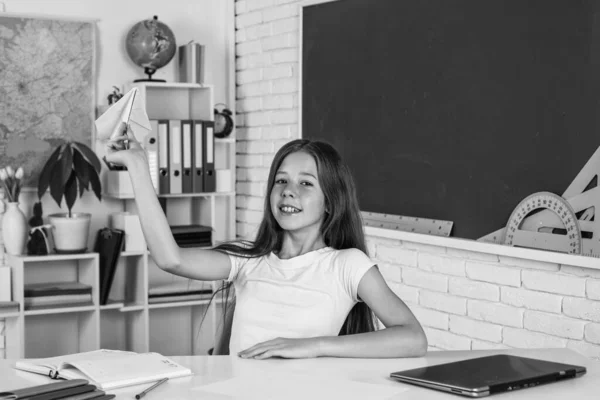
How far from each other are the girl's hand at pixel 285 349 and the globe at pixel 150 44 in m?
2.66

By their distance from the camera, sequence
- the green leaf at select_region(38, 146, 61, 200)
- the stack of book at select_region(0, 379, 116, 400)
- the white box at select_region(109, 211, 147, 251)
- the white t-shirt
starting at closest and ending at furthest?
the stack of book at select_region(0, 379, 116, 400)
the white t-shirt
the green leaf at select_region(38, 146, 61, 200)
the white box at select_region(109, 211, 147, 251)

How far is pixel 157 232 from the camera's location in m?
2.13

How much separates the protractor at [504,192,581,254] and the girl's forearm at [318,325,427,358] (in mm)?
931

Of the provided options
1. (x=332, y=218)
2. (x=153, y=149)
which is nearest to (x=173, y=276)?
(x=153, y=149)

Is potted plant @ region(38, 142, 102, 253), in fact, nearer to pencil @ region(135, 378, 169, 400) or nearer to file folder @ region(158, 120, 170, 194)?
file folder @ region(158, 120, 170, 194)

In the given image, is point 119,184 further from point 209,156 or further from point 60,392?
point 60,392

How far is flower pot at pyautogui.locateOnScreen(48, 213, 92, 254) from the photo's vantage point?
411 centimetres

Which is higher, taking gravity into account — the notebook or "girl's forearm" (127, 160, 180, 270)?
"girl's forearm" (127, 160, 180, 270)

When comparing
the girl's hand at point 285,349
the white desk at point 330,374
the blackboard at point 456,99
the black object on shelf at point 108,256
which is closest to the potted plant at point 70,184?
the black object on shelf at point 108,256

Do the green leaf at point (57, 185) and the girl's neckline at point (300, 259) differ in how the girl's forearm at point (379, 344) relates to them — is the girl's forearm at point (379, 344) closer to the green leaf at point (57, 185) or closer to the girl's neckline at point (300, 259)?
the girl's neckline at point (300, 259)

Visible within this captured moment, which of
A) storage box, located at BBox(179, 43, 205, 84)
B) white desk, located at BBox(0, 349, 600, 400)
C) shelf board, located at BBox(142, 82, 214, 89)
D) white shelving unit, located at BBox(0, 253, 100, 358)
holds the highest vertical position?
storage box, located at BBox(179, 43, 205, 84)

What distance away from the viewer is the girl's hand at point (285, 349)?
1933 mm

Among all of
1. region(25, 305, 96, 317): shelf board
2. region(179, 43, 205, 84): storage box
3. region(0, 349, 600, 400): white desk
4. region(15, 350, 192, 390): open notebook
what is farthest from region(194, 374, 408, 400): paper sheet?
region(179, 43, 205, 84): storage box

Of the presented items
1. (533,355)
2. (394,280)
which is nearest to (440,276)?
(394,280)
